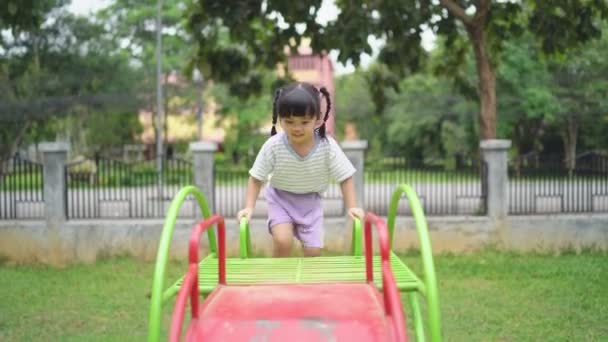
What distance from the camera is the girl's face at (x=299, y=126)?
4.14 metres

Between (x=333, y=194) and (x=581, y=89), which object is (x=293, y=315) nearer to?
(x=333, y=194)

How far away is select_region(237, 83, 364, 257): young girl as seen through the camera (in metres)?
4.38

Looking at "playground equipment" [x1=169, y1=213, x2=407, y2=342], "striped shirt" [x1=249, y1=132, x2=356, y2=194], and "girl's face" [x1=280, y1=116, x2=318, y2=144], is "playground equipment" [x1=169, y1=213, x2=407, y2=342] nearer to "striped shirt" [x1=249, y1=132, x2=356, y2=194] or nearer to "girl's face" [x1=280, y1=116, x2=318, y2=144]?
"girl's face" [x1=280, y1=116, x2=318, y2=144]

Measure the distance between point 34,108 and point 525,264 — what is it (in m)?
17.3

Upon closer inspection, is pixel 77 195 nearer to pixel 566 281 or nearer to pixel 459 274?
pixel 459 274

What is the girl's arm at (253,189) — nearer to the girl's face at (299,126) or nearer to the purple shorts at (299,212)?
the purple shorts at (299,212)

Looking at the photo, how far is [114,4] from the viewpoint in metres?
30.2

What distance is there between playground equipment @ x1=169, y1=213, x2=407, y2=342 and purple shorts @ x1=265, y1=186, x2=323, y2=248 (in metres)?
1.08

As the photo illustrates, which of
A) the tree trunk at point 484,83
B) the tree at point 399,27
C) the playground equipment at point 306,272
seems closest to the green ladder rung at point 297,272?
the playground equipment at point 306,272

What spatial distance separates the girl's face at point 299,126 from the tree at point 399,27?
5511 mm

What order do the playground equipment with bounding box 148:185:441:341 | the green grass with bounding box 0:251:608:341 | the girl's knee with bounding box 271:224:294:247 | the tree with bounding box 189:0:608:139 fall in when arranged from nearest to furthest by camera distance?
the playground equipment with bounding box 148:185:441:341 < the girl's knee with bounding box 271:224:294:247 < the green grass with bounding box 0:251:608:341 < the tree with bounding box 189:0:608:139

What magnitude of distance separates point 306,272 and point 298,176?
74 centimetres

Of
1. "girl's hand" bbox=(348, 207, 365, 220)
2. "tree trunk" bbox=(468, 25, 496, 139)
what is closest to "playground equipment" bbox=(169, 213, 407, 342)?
"girl's hand" bbox=(348, 207, 365, 220)

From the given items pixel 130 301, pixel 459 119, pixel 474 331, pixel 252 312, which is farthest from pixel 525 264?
pixel 459 119
